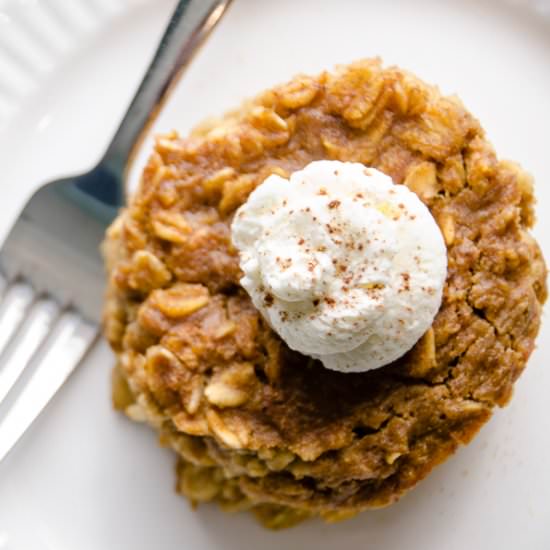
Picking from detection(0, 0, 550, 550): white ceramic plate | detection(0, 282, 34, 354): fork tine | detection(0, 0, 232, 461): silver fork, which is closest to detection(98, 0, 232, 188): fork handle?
detection(0, 0, 232, 461): silver fork

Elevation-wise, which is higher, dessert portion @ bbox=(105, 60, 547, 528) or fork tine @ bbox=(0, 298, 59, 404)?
dessert portion @ bbox=(105, 60, 547, 528)

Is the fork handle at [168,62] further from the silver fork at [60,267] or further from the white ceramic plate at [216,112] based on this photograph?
the white ceramic plate at [216,112]

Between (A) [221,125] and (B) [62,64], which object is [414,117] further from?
(B) [62,64]

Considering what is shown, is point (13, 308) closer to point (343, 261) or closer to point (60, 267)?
point (60, 267)

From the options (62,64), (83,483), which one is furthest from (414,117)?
(83,483)

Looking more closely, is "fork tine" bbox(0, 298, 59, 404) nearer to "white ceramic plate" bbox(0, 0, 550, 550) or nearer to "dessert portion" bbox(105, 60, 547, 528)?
"white ceramic plate" bbox(0, 0, 550, 550)
